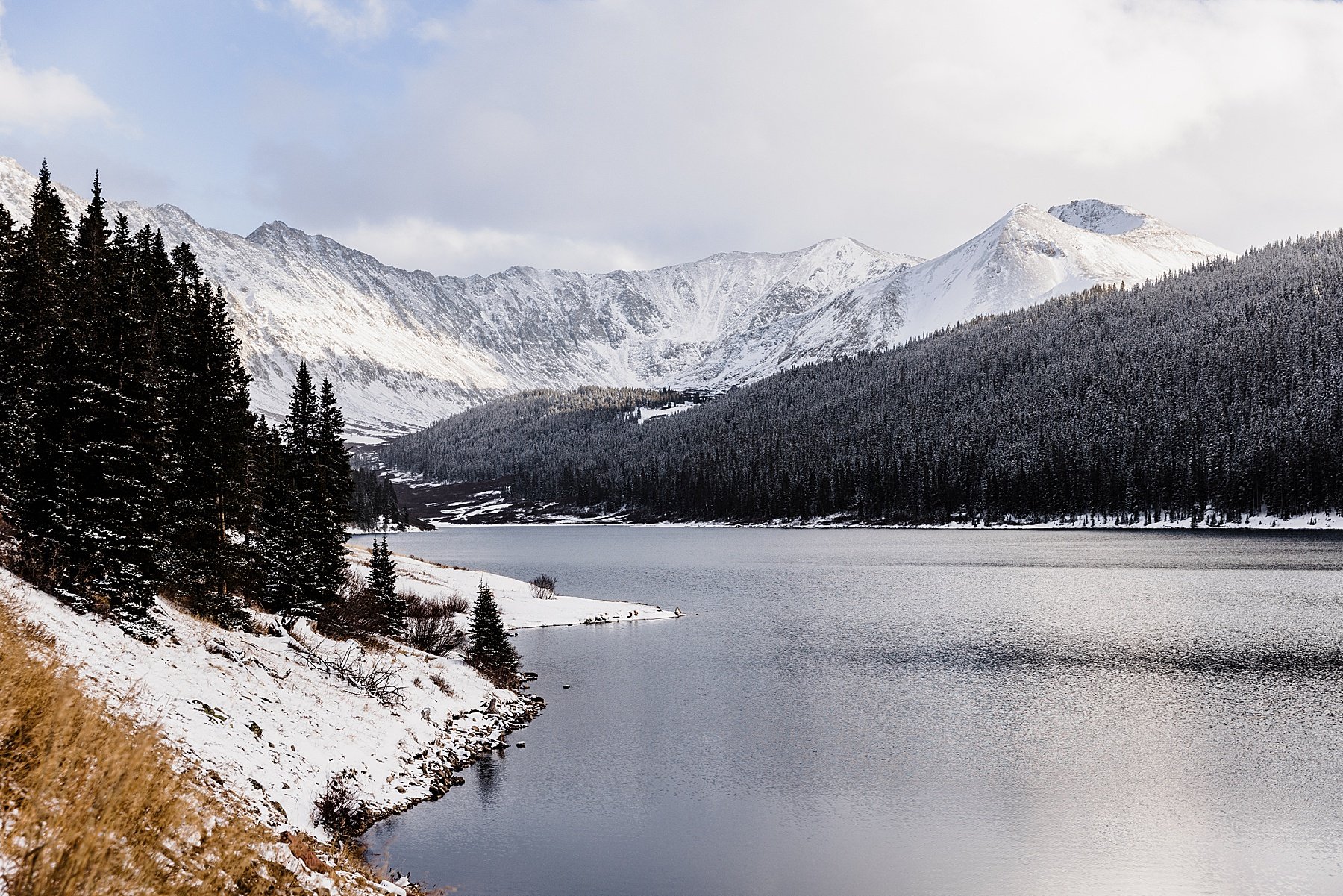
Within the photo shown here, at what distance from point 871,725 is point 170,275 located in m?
39.6

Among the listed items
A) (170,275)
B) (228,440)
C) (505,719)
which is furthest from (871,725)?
(170,275)

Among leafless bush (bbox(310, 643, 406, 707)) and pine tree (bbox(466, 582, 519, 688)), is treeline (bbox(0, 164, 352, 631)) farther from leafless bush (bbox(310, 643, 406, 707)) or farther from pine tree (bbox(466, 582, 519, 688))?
pine tree (bbox(466, 582, 519, 688))

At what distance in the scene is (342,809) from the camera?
2058 cm

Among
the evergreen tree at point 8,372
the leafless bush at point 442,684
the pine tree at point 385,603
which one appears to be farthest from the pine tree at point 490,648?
the evergreen tree at point 8,372

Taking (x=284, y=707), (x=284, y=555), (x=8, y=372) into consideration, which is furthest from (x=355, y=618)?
(x=8, y=372)

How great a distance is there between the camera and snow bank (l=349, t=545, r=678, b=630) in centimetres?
5856

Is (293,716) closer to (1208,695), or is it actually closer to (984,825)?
(984,825)

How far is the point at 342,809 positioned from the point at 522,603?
42583mm

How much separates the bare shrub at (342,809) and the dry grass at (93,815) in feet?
27.9

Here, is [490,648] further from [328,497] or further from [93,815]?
[93,815]

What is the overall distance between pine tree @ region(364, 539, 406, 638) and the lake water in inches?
295

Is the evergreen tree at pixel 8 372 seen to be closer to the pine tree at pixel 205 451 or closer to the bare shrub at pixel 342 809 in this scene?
the pine tree at pixel 205 451

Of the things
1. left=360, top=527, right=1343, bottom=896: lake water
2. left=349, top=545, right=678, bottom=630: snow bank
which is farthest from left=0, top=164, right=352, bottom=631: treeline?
left=360, top=527, right=1343, bottom=896: lake water

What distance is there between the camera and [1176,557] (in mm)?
96438
